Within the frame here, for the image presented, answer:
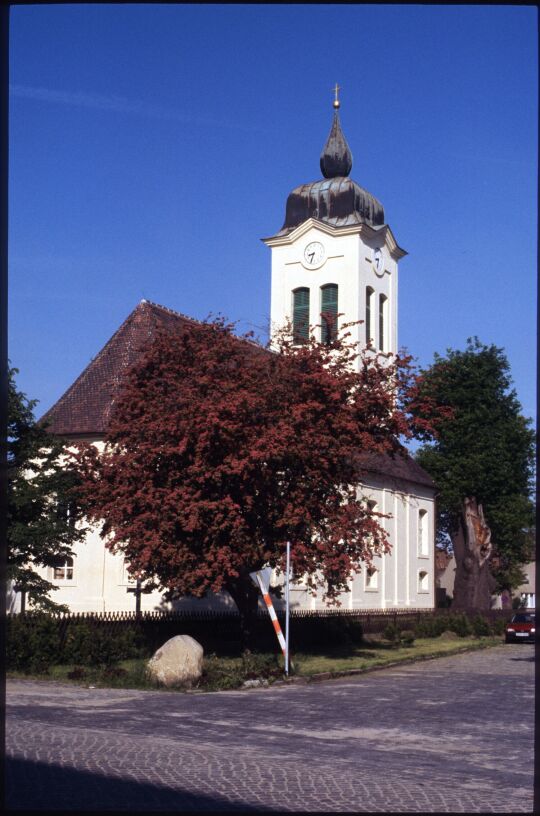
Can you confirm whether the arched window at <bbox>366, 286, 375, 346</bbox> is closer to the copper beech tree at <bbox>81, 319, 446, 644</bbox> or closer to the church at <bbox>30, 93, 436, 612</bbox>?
the church at <bbox>30, 93, 436, 612</bbox>

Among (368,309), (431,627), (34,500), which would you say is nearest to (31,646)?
(34,500)

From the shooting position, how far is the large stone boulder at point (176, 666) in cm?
1956

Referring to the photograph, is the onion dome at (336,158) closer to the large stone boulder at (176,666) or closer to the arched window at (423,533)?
the arched window at (423,533)

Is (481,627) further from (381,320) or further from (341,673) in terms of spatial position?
(341,673)

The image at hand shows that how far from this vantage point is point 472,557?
57938 millimetres

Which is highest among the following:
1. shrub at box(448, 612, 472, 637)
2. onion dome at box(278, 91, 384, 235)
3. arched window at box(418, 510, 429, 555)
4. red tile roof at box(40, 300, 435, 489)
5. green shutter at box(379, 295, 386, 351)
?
onion dome at box(278, 91, 384, 235)

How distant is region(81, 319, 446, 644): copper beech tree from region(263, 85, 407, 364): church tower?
85.5 ft

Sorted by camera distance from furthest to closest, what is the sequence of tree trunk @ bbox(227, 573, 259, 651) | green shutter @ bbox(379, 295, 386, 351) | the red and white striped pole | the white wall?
green shutter @ bbox(379, 295, 386, 351) → the white wall → tree trunk @ bbox(227, 573, 259, 651) → the red and white striped pole

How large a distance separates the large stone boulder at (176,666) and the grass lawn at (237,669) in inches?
8.6

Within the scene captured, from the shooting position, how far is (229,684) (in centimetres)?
2003

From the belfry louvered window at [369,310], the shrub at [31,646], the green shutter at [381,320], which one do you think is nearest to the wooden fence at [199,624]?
the shrub at [31,646]

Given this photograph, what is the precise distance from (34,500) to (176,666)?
682cm

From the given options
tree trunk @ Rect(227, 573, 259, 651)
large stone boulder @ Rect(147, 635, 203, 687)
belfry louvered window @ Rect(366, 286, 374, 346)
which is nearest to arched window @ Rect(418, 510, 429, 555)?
belfry louvered window @ Rect(366, 286, 374, 346)

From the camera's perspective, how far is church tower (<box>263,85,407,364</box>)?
51219 millimetres
